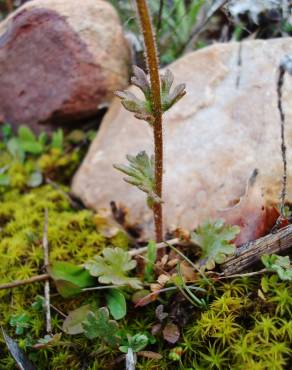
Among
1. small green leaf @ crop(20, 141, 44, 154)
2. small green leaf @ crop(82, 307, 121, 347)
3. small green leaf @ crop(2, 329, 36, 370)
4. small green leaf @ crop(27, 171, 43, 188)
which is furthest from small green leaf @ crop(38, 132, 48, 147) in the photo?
small green leaf @ crop(82, 307, 121, 347)

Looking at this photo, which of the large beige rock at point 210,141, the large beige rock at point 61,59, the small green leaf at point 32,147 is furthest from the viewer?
the small green leaf at point 32,147

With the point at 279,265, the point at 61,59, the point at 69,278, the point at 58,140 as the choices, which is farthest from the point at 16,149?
the point at 279,265

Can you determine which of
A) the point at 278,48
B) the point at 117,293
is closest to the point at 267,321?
the point at 117,293

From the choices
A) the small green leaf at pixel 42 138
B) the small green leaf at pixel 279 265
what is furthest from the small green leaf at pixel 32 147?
the small green leaf at pixel 279 265

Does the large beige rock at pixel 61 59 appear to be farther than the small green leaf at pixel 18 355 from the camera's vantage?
Yes

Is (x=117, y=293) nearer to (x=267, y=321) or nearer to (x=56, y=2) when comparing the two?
(x=267, y=321)

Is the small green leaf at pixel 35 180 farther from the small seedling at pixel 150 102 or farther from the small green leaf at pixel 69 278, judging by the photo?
the small seedling at pixel 150 102

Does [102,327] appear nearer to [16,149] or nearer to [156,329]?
[156,329]
